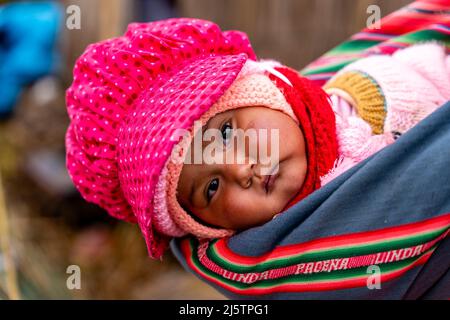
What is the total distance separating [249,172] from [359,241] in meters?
0.25

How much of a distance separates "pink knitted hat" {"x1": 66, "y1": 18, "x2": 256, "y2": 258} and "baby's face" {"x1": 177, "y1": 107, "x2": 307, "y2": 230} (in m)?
0.09

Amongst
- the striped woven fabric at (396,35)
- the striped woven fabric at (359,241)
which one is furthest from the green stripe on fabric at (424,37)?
the striped woven fabric at (359,241)

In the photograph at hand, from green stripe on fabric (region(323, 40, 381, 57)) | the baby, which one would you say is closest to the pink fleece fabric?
the baby

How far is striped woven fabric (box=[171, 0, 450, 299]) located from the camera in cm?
84

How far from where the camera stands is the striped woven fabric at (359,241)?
84 cm

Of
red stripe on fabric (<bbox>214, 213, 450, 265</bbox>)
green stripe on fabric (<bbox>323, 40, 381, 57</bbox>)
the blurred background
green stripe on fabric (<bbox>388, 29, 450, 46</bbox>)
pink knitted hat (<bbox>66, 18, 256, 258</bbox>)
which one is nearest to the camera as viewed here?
red stripe on fabric (<bbox>214, 213, 450, 265</bbox>)

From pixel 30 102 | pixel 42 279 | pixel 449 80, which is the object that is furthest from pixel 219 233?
pixel 30 102

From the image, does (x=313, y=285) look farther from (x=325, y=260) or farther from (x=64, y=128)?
(x=64, y=128)

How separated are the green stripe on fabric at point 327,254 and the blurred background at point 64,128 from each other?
1.70ft

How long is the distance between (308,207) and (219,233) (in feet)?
0.83

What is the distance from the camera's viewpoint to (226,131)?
1.08m

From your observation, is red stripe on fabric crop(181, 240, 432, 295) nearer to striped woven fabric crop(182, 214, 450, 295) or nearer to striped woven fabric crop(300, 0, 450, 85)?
striped woven fabric crop(182, 214, 450, 295)

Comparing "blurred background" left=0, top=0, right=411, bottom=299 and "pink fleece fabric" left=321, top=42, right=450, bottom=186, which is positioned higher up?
"pink fleece fabric" left=321, top=42, right=450, bottom=186
